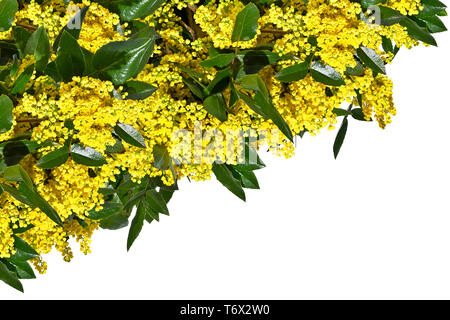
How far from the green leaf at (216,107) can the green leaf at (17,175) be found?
1.49 feet

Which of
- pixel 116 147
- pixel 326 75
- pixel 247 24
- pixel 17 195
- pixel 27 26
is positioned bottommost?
pixel 17 195

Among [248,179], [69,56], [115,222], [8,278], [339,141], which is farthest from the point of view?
[115,222]

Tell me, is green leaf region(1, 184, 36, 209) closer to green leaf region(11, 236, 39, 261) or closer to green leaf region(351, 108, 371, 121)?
green leaf region(11, 236, 39, 261)

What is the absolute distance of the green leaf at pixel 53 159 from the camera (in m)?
1.67

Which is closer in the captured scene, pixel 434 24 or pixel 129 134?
pixel 129 134

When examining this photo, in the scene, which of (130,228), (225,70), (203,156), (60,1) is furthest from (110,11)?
(130,228)

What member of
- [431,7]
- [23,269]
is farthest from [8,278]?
[431,7]

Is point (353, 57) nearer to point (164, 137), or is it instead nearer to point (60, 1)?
point (164, 137)

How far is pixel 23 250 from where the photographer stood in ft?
6.47

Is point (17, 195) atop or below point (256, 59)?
below

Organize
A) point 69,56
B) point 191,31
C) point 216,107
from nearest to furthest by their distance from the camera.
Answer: point 69,56
point 216,107
point 191,31

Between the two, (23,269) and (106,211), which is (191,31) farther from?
(23,269)

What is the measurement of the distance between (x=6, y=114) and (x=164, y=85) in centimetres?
40

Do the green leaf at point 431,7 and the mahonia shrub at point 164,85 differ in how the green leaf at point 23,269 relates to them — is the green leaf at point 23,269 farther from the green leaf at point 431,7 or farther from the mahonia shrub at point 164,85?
the green leaf at point 431,7
